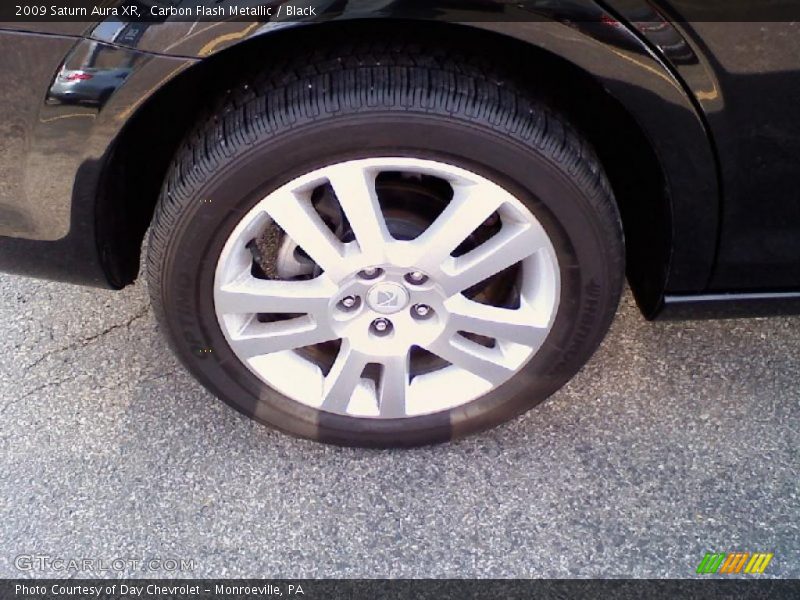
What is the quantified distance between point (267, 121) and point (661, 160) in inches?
31.8

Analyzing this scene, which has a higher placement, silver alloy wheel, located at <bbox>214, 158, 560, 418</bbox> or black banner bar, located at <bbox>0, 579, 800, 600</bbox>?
silver alloy wheel, located at <bbox>214, 158, 560, 418</bbox>

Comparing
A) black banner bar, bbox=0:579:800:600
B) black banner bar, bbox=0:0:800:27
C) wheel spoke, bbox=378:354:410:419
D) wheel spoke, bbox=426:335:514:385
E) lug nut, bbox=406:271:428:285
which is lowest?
black banner bar, bbox=0:579:800:600

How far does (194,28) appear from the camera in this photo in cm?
151

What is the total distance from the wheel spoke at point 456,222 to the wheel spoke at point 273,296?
0.23m

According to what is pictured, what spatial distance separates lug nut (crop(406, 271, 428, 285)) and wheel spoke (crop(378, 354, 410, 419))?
215 mm

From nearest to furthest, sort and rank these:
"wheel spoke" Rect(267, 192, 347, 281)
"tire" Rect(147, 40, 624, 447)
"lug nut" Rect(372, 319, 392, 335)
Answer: "tire" Rect(147, 40, 624, 447) → "wheel spoke" Rect(267, 192, 347, 281) → "lug nut" Rect(372, 319, 392, 335)

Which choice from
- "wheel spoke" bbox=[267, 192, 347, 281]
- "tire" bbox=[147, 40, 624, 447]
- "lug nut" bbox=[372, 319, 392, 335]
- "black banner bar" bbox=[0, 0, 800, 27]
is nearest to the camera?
"black banner bar" bbox=[0, 0, 800, 27]

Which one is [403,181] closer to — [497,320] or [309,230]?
[309,230]

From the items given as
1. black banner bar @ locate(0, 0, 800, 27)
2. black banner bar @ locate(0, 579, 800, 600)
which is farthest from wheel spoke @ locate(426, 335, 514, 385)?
black banner bar @ locate(0, 0, 800, 27)

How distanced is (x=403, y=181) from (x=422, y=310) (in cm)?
31

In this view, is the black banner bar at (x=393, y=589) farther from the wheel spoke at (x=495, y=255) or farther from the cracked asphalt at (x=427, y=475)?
the wheel spoke at (x=495, y=255)

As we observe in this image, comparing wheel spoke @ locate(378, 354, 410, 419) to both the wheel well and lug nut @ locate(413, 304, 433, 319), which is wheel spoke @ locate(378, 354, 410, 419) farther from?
the wheel well

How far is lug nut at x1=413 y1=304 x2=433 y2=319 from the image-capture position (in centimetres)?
192

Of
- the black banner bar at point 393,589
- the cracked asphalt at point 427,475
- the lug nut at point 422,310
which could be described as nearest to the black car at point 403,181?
the lug nut at point 422,310
